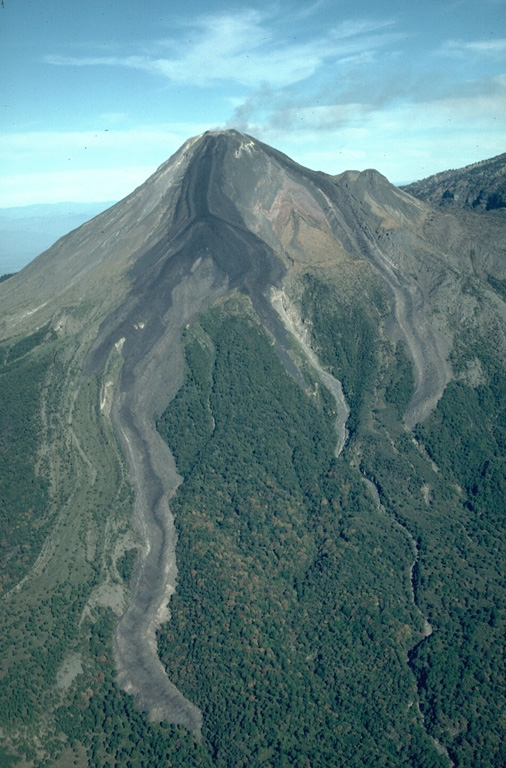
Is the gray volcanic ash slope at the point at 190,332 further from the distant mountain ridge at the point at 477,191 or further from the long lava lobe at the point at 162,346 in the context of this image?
the distant mountain ridge at the point at 477,191

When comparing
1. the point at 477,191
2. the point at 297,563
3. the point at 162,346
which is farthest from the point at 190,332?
the point at 477,191

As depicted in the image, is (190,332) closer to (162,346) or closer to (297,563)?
(162,346)

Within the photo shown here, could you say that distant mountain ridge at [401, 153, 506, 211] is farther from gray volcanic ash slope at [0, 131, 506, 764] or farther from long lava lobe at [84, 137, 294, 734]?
long lava lobe at [84, 137, 294, 734]

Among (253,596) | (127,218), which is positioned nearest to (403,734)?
(253,596)

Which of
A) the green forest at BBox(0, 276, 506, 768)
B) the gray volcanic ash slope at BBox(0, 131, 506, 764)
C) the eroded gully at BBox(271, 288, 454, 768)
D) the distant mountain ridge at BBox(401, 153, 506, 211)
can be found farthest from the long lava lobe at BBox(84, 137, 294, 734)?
the distant mountain ridge at BBox(401, 153, 506, 211)

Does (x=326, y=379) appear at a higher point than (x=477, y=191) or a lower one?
lower

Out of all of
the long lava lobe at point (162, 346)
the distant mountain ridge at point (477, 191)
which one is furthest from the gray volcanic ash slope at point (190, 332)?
the distant mountain ridge at point (477, 191)

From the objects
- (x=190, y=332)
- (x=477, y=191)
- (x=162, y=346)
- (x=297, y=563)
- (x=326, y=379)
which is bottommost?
(x=297, y=563)

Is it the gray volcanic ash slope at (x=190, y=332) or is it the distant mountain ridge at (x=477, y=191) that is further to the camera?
the distant mountain ridge at (x=477, y=191)

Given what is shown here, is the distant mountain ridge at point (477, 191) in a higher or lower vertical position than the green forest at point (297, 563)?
higher
